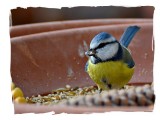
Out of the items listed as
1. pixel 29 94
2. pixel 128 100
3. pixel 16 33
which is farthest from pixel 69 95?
pixel 128 100

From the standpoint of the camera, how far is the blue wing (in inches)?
37.0

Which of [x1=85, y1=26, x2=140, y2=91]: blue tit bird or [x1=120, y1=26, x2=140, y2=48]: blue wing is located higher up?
[x1=120, y1=26, x2=140, y2=48]: blue wing

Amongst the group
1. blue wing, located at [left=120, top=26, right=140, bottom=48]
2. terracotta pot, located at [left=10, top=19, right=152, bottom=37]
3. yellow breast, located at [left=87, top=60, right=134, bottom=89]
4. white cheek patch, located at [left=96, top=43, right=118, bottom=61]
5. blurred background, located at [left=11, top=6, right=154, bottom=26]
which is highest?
blurred background, located at [left=11, top=6, right=154, bottom=26]

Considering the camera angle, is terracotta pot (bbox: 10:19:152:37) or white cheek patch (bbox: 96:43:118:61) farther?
terracotta pot (bbox: 10:19:152:37)

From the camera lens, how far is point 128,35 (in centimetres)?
95

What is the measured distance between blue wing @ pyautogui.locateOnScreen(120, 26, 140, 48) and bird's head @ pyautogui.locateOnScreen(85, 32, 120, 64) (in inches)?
2.3

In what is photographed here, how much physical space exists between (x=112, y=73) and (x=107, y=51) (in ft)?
0.15

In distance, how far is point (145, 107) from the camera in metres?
0.61

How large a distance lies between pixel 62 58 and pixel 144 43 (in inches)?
7.4

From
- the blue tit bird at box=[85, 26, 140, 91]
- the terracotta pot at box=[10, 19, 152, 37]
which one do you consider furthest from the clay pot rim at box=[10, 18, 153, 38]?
the blue tit bird at box=[85, 26, 140, 91]

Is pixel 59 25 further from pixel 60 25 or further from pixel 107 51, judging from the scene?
pixel 107 51

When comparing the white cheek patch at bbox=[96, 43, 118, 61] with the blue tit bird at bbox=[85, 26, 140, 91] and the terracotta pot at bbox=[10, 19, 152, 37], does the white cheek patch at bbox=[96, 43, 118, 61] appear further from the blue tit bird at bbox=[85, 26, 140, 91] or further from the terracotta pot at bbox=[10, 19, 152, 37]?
the terracotta pot at bbox=[10, 19, 152, 37]
